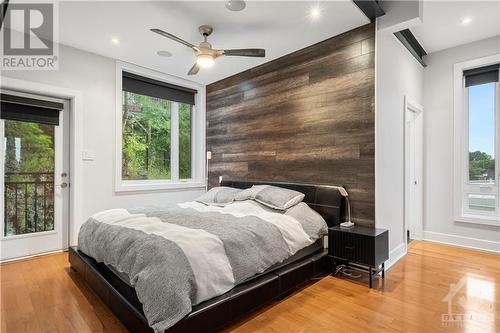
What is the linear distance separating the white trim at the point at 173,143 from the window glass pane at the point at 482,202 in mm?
4377

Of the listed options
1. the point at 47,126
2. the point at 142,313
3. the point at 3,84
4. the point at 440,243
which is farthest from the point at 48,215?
the point at 440,243

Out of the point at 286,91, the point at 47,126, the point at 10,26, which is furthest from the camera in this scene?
the point at 286,91

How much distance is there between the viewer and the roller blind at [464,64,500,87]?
3.74 meters

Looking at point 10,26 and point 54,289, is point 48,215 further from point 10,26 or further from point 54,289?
point 10,26

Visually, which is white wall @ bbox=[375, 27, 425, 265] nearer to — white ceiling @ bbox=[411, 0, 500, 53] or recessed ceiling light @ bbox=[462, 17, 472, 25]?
white ceiling @ bbox=[411, 0, 500, 53]

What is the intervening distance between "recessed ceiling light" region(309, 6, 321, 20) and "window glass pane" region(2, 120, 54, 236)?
361 centimetres

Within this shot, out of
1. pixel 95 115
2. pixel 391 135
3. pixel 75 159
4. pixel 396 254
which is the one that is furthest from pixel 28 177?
pixel 396 254

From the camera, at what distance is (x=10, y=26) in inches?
121

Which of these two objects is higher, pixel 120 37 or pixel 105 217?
pixel 120 37

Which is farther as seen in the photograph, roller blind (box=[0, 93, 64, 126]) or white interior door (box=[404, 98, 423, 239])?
white interior door (box=[404, 98, 423, 239])

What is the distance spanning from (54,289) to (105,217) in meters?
0.76

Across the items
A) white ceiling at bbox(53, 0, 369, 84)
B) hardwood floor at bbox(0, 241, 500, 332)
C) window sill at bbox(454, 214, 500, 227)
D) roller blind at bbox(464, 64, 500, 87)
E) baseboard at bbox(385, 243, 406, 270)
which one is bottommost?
hardwood floor at bbox(0, 241, 500, 332)

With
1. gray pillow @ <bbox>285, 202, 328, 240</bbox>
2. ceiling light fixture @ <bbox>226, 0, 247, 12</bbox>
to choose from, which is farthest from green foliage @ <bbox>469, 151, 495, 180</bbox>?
ceiling light fixture @ <bbox>226, 0, 247, 12</bbox>

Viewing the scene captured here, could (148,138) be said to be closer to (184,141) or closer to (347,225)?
(184,141)
